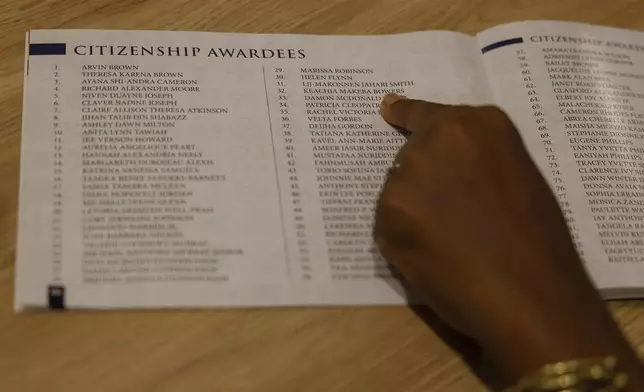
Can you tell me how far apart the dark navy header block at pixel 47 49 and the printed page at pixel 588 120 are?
0.33m

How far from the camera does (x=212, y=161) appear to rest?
0.63 m

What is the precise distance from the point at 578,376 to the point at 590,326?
0.13ft

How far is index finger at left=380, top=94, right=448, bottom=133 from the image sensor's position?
65cm

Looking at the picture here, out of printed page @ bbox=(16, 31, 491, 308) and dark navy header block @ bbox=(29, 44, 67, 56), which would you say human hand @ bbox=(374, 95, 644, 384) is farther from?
dark navy header block @ bbox=(29, 44, 67, 56)

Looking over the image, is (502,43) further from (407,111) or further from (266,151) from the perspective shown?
(266,151)

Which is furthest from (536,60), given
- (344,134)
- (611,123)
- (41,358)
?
(41,358)

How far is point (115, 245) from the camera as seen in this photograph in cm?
59

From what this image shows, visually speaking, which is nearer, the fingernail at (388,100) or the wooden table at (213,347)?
the wooden table at (213,347)

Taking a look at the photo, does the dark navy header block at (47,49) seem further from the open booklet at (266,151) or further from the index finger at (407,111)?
the index finger at (407,111)

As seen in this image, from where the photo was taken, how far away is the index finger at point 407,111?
2.12 ft

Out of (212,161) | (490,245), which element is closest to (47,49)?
(212,161)

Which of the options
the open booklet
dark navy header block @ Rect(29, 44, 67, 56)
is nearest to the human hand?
the open booklet

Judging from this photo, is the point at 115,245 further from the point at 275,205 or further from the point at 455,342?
the point at 455,342

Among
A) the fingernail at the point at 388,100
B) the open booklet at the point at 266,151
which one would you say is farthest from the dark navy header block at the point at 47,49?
the fingernail at the point at 388,100
